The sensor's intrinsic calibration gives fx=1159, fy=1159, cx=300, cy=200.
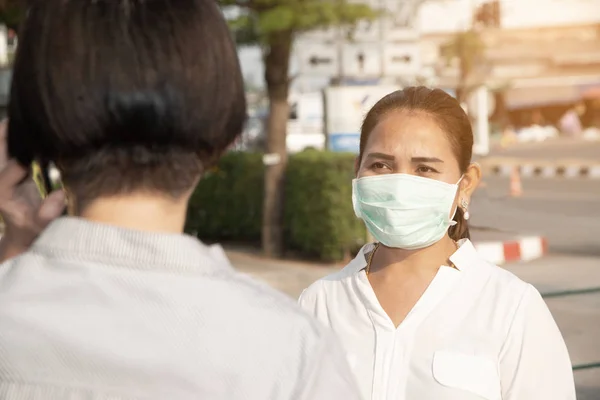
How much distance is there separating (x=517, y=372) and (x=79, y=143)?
1308mm

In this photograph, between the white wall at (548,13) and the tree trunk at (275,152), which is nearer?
the tree trunk at (275,152)

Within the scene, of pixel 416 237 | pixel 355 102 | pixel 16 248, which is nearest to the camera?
pixel 16 248

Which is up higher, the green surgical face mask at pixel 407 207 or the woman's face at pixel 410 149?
the woman's face at pixel 410 149

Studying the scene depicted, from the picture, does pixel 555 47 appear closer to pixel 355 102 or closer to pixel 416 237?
pixel 355 102

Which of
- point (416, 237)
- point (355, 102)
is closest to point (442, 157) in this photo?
point (416, 237)

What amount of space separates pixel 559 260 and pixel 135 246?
10.8 meters

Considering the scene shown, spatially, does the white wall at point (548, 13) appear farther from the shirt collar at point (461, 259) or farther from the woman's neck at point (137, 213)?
the woman's neck at point (137, 213)

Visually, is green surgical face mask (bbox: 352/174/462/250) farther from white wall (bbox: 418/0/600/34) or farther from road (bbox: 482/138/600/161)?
white wall (bbox: 418/0/600/34)

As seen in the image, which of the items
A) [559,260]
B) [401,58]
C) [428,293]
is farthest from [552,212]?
[428,293]

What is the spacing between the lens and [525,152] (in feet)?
139

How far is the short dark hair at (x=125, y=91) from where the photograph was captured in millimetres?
1219

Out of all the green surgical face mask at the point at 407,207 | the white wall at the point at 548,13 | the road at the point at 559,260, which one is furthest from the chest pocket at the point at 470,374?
the white wall at the point at 548,13

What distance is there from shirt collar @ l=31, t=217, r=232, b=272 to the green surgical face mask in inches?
56.8

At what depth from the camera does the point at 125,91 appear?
121cm
